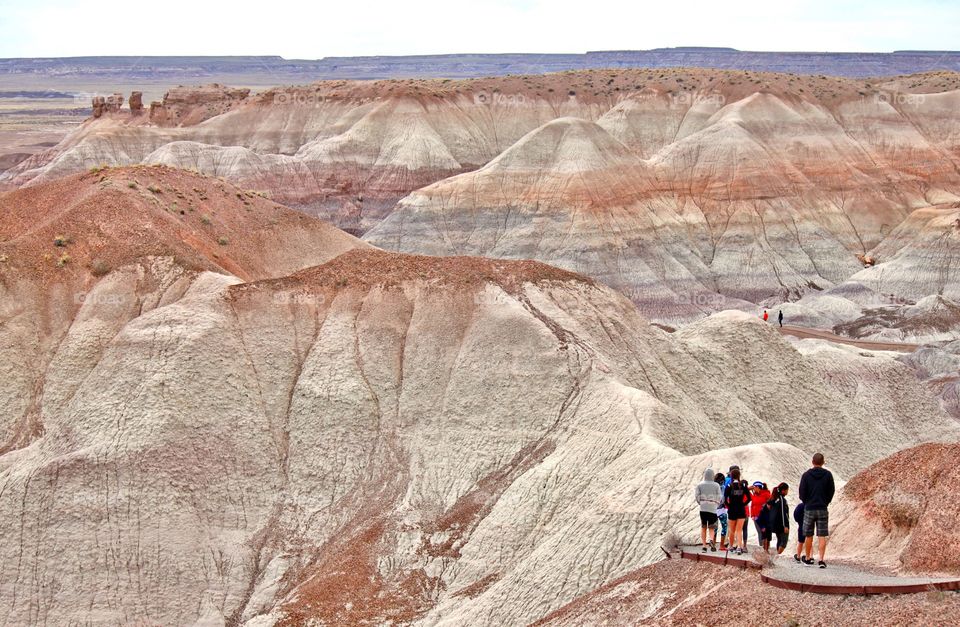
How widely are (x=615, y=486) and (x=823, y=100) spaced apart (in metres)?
87.7

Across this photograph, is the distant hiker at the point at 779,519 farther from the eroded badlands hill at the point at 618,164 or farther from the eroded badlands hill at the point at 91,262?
the eroded badlands hill at the point at 618,164

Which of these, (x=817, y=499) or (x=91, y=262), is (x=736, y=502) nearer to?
(x=817, y=499)

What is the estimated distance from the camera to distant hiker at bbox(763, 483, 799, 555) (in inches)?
829

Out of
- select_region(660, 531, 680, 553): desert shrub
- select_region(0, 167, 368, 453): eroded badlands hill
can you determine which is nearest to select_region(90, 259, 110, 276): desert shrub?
select_region(0, 167, 368, 453): eroded badlands hill

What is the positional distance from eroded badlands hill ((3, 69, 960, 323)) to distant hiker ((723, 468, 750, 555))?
56981mm

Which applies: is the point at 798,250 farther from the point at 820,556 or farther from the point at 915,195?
the point at 820,556

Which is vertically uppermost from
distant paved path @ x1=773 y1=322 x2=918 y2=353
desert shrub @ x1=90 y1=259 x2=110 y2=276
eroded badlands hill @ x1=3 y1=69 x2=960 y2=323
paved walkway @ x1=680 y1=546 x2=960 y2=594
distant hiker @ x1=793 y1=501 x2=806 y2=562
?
eroded badlands hill @ x1=3 y1=69 x2=960 y2=323

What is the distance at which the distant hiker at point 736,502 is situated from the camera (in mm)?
21422

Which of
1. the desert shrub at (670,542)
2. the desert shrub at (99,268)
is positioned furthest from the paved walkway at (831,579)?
the desert shrub at (99,268)

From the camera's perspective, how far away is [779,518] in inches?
831

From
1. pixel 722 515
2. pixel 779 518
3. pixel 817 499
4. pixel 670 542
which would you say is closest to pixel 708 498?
pixel 722 515

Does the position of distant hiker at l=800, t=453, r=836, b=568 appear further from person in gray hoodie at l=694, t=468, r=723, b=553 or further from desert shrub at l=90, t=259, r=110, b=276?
desert shrub at l=90, t=259, r=110, b=276

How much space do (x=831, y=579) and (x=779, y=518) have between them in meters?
2.09

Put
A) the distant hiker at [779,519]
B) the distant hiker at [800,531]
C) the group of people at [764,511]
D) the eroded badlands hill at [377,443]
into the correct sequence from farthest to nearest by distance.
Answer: the eroded badlands hill at [377,443] → the distant hiker at [779,519] → the distant hiker at [800,531] → the group of people at [764,511]
